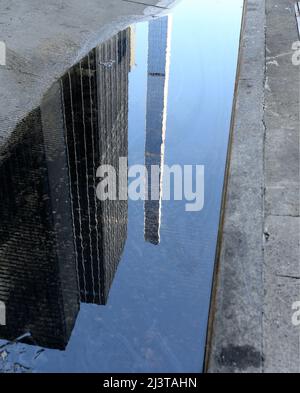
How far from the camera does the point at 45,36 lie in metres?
8.45

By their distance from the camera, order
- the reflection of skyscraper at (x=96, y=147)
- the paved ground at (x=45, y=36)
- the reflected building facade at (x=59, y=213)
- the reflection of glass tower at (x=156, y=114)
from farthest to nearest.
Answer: the paved ground at (x=45, y=36), the reflection of glass tower at (x=156, y=114), the reflection of skyscraper at (x=96, y=147), the reflected building facade at (x=59, y=213)

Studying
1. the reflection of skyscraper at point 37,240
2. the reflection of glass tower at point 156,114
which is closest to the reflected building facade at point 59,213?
Answer: the reflection of skyscraper at point 37,240

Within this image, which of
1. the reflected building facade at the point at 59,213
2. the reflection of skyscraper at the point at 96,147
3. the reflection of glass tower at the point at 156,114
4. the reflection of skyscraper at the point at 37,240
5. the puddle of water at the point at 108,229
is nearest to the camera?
the puddle of water at the point at 108,229

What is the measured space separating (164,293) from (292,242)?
129cm

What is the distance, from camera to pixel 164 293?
3709 mm

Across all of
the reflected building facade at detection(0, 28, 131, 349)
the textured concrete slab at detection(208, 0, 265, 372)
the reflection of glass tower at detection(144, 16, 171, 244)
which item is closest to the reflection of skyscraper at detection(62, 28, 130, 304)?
the reflected building facade at detection(0, 28, 131, 349)

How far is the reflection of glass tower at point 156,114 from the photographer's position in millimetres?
4664

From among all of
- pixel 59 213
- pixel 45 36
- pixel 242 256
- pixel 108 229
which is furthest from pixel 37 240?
pixel 45 36

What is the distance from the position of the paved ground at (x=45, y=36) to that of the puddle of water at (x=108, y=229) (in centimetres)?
33

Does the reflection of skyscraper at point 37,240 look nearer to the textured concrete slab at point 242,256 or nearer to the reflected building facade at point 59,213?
the reflected building facade at point 59,213

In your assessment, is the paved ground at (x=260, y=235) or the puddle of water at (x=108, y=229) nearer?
the paved ground at (x=260, y=235)

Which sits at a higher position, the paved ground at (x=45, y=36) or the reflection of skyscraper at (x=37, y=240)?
the paved ground at (x=45, y=36)

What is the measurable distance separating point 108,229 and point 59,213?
20.9 inches
